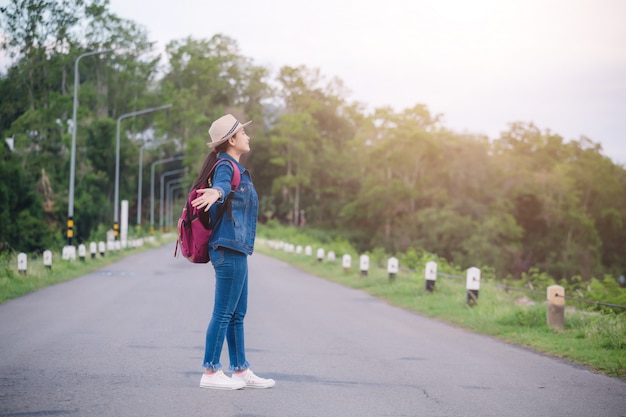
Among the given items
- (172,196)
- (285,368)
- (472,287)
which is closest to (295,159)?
(172,196)

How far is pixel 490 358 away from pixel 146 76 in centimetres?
6980

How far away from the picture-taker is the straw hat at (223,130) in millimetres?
6031

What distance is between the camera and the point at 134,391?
5848 millimetres

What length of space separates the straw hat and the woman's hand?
0.61m

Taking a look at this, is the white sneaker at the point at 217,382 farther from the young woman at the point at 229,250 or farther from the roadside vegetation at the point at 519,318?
the roadside vegetation at the point at 519,318

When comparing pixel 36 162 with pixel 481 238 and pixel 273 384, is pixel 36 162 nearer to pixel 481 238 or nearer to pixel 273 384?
pixel 481 238

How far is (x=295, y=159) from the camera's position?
87312 mm

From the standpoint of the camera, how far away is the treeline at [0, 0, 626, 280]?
51812mm

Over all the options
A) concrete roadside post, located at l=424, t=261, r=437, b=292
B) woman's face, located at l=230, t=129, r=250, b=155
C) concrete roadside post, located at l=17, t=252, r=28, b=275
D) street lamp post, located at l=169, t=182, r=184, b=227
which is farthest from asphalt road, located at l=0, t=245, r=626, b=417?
street lamp post, located at l=169, t=182, r=184, b=227

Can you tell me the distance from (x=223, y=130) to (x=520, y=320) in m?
7.27

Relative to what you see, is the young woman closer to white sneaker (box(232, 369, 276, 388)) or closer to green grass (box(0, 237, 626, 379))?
white sneaker (box(232, 369, 276, 388))

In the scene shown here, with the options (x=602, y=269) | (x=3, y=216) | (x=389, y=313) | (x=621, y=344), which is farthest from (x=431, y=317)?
(x=602, y=269)

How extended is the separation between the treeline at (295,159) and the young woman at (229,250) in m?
33.5

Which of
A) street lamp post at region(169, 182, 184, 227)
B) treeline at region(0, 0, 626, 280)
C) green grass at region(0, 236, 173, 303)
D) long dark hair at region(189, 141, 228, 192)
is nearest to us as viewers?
long dark hair at region(189, 141, 228, 192)
